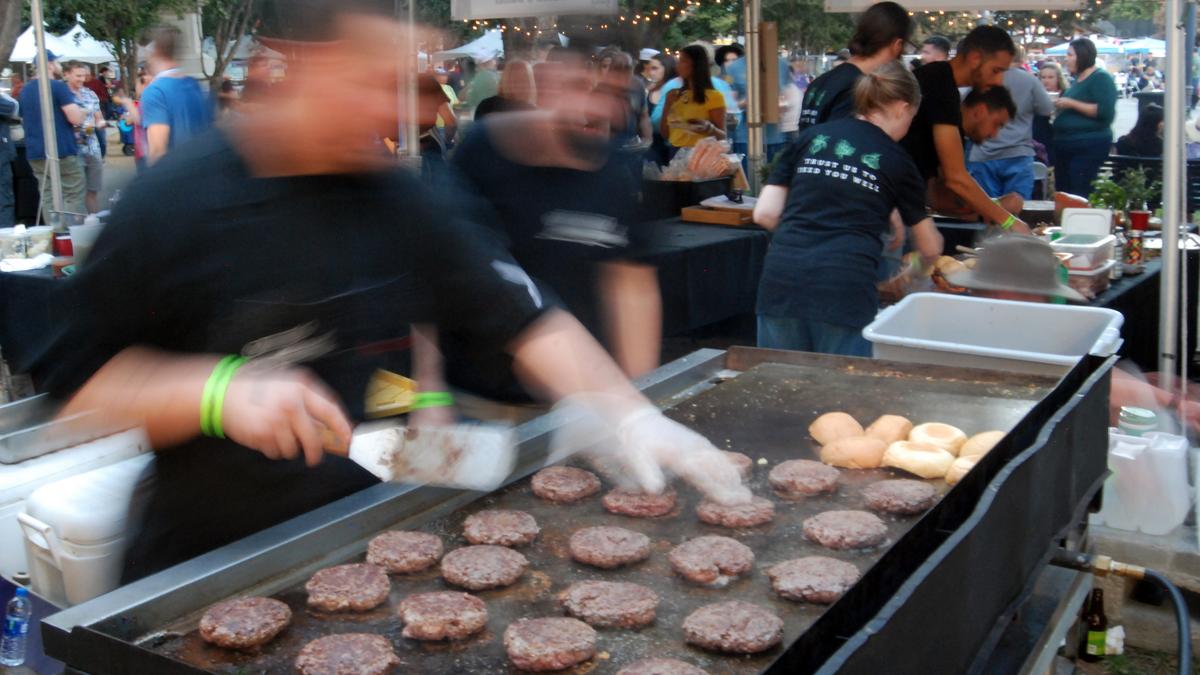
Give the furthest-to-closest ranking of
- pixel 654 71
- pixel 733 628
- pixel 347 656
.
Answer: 1. pixel 654 71
2. pixel 733 628
3. pixel 347 656

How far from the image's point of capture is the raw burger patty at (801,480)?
2.74 meters

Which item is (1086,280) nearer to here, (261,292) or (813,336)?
(813,336)

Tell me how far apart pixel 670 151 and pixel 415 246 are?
31.5ft

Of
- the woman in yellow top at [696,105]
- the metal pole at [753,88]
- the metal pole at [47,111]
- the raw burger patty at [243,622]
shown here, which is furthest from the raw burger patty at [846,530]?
the woman in yellow top at [696,105]

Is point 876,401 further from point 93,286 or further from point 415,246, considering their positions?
point 93,286

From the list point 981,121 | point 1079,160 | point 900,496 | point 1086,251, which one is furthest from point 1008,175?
point 900,496

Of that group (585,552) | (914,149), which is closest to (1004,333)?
(914,149)

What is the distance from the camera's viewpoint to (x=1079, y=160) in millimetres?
11234

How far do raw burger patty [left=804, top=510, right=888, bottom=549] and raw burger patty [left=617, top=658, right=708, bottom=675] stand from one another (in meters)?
0.66

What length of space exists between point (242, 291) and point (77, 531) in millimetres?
1191

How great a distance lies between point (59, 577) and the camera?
2.94m

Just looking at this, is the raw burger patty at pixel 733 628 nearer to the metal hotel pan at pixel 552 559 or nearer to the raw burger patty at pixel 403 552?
the metal hotel pan at pixel 552 559

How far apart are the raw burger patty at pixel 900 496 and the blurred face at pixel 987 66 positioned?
4174 mm

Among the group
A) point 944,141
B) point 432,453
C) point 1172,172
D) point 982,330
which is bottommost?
point 982,330
